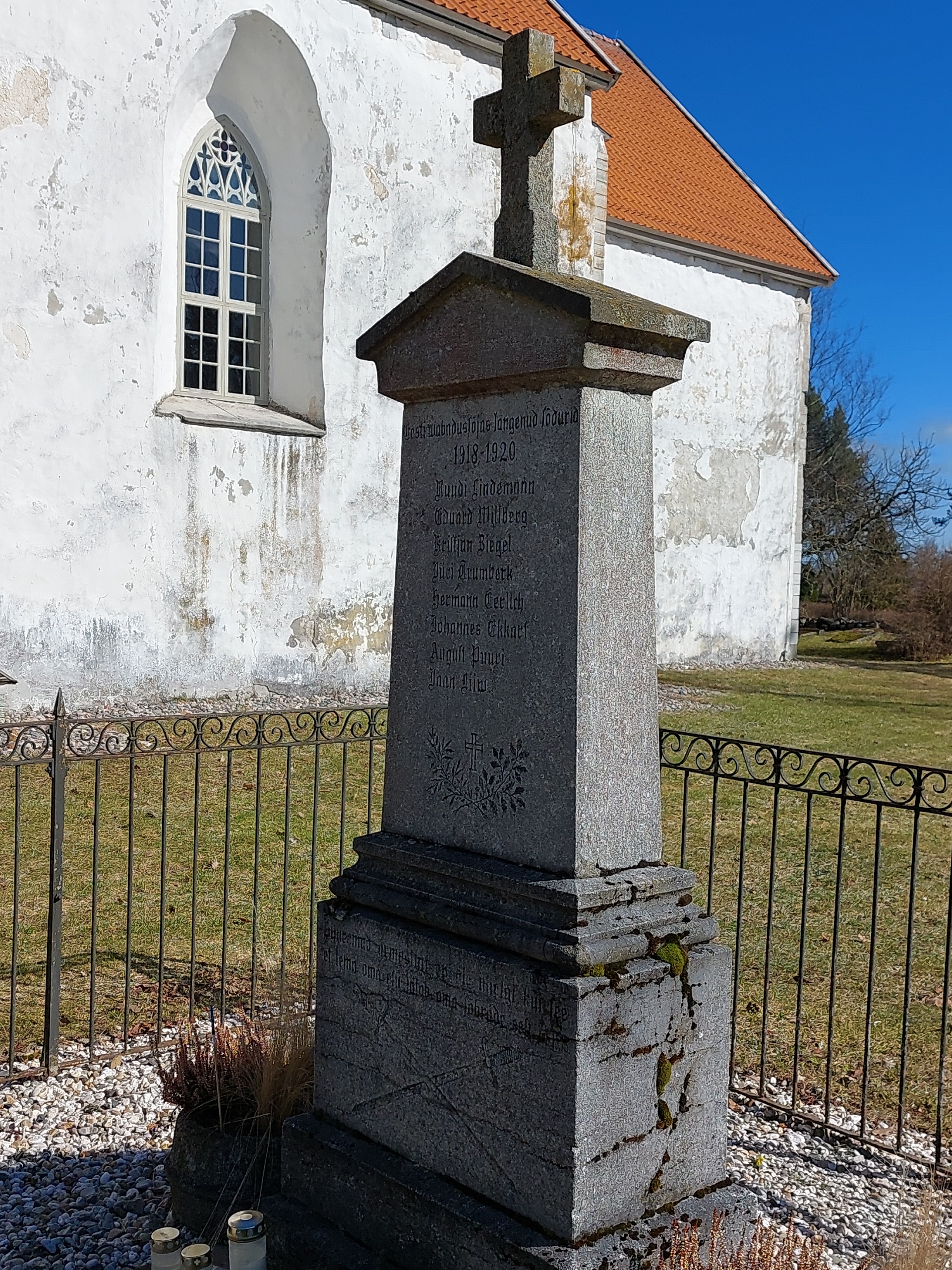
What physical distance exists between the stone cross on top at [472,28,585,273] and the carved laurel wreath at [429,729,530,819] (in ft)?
4.50

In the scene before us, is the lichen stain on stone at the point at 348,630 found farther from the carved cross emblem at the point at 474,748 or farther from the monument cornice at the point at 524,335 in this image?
the carved cross emblem at the point at 474,748

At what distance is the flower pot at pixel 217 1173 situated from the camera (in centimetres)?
378

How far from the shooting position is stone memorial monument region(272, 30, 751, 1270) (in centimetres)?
309

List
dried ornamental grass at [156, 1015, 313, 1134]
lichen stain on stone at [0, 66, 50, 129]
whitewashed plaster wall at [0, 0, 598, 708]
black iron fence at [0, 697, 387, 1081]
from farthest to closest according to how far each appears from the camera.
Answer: whitewashed plaster wall at [0, 0, 598, 708] < lichen stain on stone at [0, 66, 50, 129] < black iron fence at [0, 697, 387, 1081] < dried ornamental grass at [156, 1015, 313, 1134]

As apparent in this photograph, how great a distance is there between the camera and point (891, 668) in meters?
24.1

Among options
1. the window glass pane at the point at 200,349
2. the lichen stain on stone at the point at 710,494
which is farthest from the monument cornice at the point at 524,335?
the lichen stain on stone at the point at 710,494

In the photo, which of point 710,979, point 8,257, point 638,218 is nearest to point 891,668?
point 638,218

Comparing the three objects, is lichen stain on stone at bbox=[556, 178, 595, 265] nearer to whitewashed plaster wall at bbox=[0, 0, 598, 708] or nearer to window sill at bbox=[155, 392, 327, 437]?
whitewashed plaster wall at bbox=[0, 0, 598, 708]

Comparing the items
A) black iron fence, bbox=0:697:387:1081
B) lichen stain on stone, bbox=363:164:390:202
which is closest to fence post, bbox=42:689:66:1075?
black iron fence, bbox=0:697:387:1081

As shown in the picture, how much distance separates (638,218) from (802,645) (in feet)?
42.7

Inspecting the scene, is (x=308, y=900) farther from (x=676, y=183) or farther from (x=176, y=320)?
(x=676, y=183)

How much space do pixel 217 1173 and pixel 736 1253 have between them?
1645 millimetres

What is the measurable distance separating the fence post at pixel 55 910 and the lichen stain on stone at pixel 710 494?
605 inches

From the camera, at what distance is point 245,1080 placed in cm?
405
